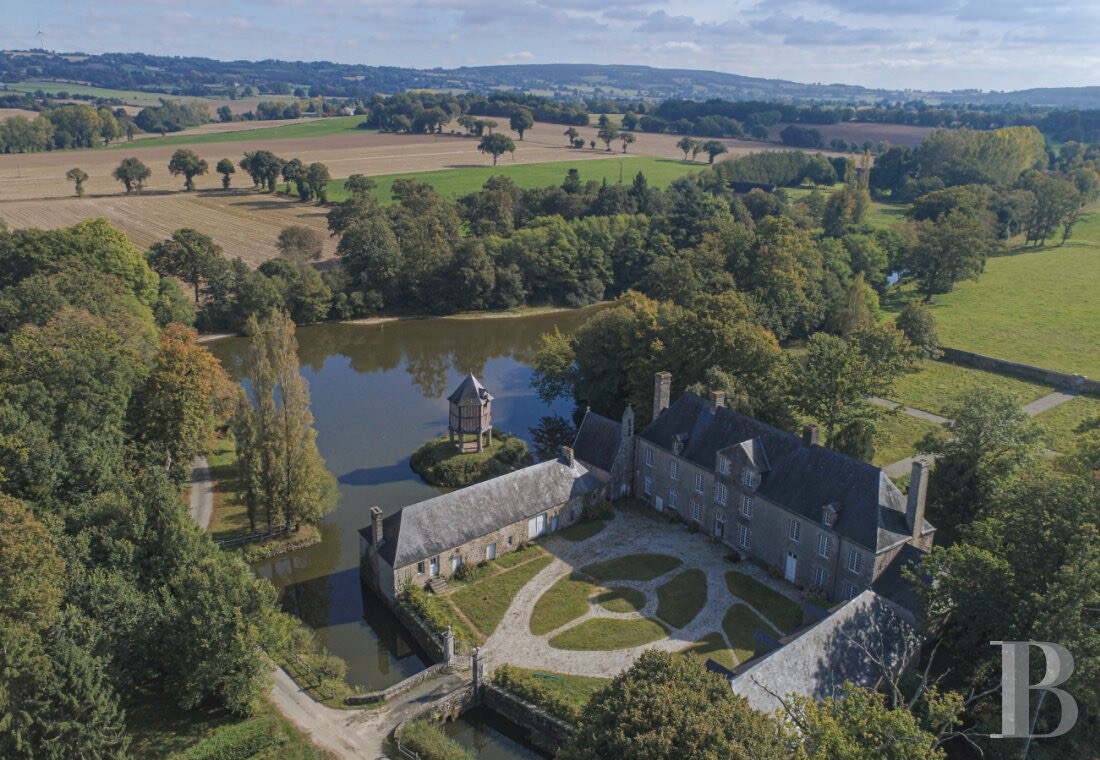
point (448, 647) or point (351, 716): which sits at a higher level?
point (448, 647)

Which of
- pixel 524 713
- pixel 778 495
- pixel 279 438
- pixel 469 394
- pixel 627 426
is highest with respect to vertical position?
pixel 279 438

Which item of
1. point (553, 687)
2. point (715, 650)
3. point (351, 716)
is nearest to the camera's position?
point (351, 716)

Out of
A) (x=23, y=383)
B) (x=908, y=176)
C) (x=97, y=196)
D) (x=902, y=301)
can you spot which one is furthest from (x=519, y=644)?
(x=908, y=176)

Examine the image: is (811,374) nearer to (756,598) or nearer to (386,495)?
(756,598)

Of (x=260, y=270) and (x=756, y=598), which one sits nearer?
(x=756, y=598)

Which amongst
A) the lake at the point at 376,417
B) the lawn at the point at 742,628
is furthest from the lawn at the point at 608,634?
the lake at the point at 376,417

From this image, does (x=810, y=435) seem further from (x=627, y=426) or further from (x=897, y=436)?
(x=897, y=436)

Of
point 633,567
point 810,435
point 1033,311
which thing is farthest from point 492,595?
point 1033,311
